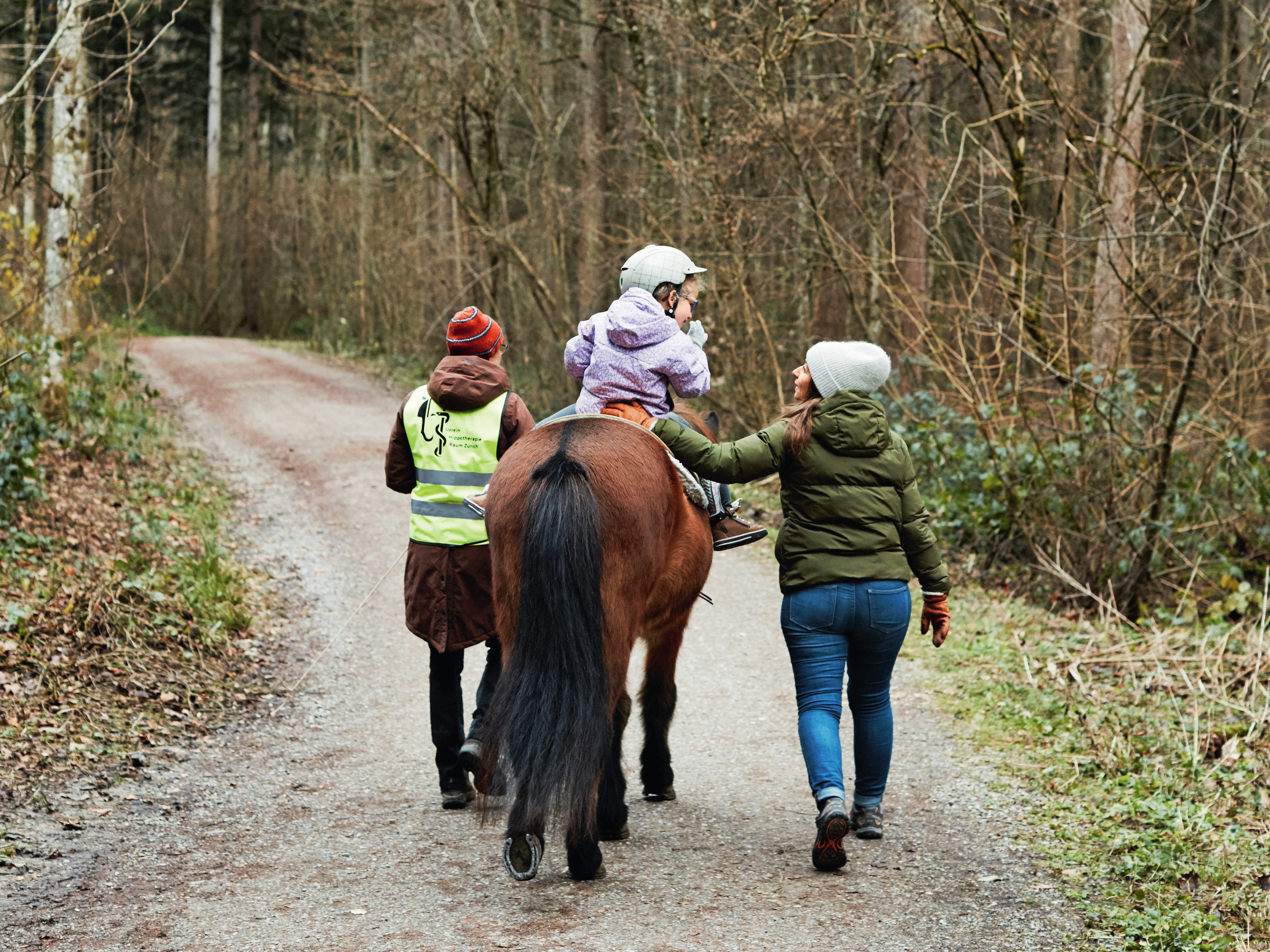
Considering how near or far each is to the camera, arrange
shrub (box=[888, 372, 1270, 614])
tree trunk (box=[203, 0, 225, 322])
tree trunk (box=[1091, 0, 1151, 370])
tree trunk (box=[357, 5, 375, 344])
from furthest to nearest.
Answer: tree trunk (box=[203, 0, 225, 322]) → tree trunk (box=[357, 5, 375, 344]) → shrub (box=[888, 372, 1270, 614]) → tree trunk (box=[1091, 0, 1151, 370])

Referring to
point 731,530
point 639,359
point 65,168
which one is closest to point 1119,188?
point 731,530

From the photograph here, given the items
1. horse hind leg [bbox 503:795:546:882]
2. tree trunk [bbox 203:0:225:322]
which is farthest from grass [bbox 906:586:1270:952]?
tree trunk [bbox 203:0:225:322]

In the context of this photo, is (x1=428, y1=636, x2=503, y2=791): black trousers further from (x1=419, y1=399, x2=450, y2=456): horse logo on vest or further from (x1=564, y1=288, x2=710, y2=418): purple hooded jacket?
(x1=564, y1=288, x2=710, y2=418): purple hooded jacket

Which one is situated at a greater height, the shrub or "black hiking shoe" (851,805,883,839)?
the shrub

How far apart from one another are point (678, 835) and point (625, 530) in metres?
1.42

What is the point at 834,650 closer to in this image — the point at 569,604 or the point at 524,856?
the point at 569,604

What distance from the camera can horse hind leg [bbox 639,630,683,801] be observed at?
4.72 metres

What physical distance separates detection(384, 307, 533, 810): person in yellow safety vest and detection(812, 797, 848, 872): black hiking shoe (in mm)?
1407

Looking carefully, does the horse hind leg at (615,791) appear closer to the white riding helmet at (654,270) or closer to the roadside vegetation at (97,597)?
the white riding helmet at (654,270)

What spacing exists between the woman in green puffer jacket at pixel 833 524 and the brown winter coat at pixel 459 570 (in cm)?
84

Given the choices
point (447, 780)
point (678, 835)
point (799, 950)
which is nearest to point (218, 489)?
point (447, 780)

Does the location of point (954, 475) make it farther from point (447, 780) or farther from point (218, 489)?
point (218, 489)

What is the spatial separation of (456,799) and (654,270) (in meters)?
2.33

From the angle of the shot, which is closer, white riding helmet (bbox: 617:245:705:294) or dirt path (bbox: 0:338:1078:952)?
dirt path (bbox: 0:338:1078:952)
